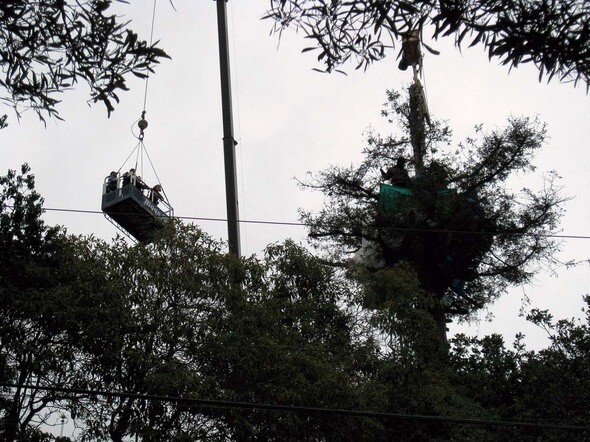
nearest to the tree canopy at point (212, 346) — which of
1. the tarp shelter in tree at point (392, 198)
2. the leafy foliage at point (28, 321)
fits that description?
the leafy foliage at point (28, 321)

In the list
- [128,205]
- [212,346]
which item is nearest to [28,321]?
[212,346]

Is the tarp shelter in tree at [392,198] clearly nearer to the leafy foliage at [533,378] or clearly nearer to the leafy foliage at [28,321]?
the leafy foliage at [533,378]

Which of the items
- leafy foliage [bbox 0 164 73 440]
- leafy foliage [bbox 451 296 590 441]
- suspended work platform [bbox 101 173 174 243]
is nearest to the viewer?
leafy foliage [bbox 0 164 73 440]

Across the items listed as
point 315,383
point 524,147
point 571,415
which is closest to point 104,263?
point 315,383

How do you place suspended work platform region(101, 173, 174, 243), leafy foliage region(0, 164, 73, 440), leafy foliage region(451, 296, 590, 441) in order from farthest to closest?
suspended work platform region(101, 173, 174, 243), leafy foliage region(451, 296, 590, 441), leafy foliage region(0, 164, 73, 440)

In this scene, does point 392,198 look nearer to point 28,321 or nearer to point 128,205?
point 128,205

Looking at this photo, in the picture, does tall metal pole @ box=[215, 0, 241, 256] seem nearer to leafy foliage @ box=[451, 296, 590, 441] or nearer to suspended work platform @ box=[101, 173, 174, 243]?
suspended work platform @ box=[101, 173, 174, 243]

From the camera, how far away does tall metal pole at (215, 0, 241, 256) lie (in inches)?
727

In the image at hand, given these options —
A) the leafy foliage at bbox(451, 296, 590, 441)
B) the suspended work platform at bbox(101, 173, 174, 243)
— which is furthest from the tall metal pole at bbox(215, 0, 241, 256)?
the leafy foliage at bbox(451, 296, 590, 441)

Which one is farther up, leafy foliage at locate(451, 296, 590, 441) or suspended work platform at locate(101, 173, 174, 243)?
suspended work platform at locate(101, 173, 174, 243)

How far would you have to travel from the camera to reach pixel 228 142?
20672 millimetres

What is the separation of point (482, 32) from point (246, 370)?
29.7 ft

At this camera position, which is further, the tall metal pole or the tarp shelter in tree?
the tarp shelter in tree

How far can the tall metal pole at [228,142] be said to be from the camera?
18469mm
